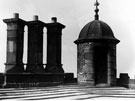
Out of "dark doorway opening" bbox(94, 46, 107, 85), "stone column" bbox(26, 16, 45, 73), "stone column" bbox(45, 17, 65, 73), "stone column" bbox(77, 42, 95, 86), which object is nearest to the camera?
"stone column" bbox(77, 42, 95, 86)

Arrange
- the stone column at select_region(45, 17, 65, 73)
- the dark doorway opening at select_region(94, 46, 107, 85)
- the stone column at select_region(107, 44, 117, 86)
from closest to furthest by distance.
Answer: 1. the stone column at select_region(107, 44, 117, 86)
2. the dark doorway opening at select_region(94, 46, 107, 85)
3. the stone column at select_region(45, 17, 65, 73)

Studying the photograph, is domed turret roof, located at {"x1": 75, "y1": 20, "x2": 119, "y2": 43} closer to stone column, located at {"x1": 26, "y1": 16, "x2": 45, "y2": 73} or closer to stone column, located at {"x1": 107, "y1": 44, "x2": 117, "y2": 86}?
stone column, located at {"x1": 107, "y1": 44, "x2": 117, "y2": 86}

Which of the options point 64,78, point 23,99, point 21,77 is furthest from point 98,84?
point 23,99

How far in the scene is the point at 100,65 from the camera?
21.0 meters

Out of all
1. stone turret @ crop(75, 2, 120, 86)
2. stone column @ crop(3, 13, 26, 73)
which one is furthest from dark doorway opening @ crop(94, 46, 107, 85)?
stone column @ crop(3, 13, 26, 73)

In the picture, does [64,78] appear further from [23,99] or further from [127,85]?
[23,99]

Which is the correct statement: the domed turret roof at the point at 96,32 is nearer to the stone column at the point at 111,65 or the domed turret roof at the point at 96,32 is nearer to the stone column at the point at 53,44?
the stone column at the point at 111,65

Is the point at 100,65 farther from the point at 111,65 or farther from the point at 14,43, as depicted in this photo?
the point at 14,43

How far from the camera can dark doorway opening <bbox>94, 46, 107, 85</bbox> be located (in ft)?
67.8

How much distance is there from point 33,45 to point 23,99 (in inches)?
322

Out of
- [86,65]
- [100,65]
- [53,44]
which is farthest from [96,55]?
[53,44]

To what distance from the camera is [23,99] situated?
45.4 ft

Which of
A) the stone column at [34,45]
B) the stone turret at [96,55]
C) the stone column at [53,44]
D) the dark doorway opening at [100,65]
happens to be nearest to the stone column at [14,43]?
the stone column at [34,45]

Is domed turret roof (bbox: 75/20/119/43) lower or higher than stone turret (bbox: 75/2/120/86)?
higher
